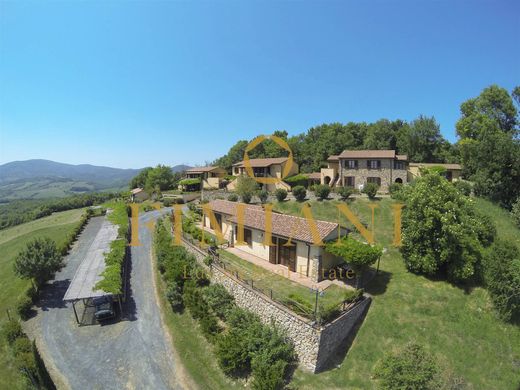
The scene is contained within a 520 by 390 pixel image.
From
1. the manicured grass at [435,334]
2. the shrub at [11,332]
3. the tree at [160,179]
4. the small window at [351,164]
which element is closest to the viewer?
the manicured grass at [435,334]

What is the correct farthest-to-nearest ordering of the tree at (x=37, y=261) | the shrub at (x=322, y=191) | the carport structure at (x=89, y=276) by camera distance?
the shrub at (x=322, y=191) < the tree at (x=37, y=261) < the carport structure at (x=89, y=276)

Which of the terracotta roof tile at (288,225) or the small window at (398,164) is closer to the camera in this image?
the terracotta roof tile at (288,225)

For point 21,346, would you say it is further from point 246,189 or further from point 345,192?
point 345,192

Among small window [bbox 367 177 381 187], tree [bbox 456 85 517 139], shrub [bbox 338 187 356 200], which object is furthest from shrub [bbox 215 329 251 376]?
tree [bbox 456 85 517 139]

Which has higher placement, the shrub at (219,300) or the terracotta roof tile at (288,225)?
the terracotta roof tile at (288,225)

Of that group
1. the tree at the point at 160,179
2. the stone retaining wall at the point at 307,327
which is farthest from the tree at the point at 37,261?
the tree at the point at 160,179

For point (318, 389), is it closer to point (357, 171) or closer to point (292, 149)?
point (357, 171)

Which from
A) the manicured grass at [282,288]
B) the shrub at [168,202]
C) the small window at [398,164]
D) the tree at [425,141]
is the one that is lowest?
the manicured grass at [282,288]

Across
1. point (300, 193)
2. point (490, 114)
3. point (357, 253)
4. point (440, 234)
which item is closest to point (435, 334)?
point (357, 253)

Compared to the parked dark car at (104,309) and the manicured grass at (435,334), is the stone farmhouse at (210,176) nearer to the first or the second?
the parked dark car at (104,309)
